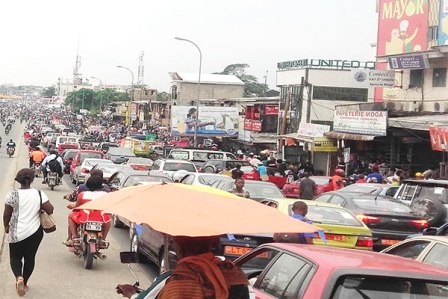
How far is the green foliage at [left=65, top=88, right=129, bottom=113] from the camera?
154 m

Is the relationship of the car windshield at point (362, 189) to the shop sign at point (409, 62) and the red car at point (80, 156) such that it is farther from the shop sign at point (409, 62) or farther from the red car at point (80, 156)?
the red car at point (80, 156)

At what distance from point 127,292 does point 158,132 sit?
7543cm

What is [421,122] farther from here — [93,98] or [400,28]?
[93,98]

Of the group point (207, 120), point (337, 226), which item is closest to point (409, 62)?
point (337, 226)

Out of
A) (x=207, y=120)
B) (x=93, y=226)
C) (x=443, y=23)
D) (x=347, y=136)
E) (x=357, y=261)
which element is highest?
(x=443, y=23)

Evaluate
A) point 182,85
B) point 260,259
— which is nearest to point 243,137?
point 182,85

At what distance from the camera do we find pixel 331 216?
473 inches

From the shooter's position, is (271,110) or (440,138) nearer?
(440,138)

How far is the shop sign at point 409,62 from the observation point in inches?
1286

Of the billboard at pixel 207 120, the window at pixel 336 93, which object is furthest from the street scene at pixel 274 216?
the billboard at pixel 207 120

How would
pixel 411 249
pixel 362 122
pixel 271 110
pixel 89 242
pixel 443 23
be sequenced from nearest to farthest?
pixel 411 249
pixel 89 242
pixel 362 122
pixel 443 23
pixel 271 110

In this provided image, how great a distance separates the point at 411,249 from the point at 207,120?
56.7 metres

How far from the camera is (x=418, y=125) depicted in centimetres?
2566

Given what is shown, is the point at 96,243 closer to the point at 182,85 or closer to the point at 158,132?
the point at 158,132
